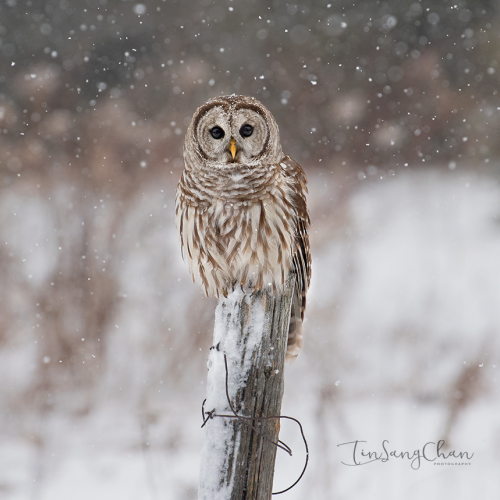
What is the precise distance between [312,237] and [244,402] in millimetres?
5324

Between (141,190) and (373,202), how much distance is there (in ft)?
14.2

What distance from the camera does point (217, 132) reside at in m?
2.54

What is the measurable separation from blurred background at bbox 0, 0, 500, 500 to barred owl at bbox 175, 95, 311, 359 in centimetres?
300

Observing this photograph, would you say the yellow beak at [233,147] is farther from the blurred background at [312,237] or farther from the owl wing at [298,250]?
the blurred background at [312,237]

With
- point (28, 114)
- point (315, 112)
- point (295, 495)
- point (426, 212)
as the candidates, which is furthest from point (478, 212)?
point (28, 114)

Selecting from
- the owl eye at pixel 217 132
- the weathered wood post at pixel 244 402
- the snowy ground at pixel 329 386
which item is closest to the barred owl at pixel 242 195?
the owl eye at pixel 217 132

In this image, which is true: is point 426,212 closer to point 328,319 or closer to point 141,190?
point 328,319

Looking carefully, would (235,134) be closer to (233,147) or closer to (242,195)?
(233,147)

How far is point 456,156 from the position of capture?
29.7ft

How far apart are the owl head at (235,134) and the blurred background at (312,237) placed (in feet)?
11.4

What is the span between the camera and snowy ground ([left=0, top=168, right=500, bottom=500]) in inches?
188

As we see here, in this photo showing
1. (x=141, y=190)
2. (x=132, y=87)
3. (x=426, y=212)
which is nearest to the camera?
(x=141, y=190)

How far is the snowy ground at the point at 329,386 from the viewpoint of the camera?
4.77 m

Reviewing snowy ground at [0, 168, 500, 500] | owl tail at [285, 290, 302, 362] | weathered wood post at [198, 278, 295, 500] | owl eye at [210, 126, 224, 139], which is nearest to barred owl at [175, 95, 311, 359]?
owl eye at [210, 126, 224, 139]
